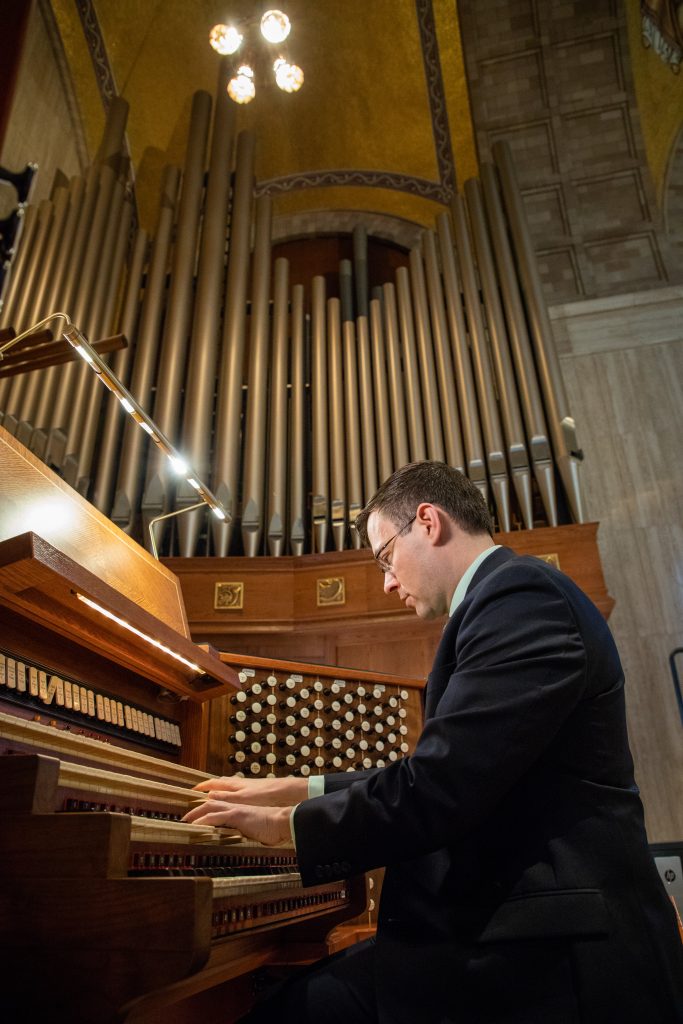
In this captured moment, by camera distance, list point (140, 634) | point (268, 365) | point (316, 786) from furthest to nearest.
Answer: point (268, 365)
point (140, 634)
point (316, 786)

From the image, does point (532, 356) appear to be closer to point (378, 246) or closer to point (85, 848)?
point (378, 246)

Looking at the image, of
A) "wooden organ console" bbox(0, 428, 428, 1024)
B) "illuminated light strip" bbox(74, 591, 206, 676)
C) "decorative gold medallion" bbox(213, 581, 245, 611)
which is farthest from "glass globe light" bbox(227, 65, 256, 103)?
"illuminated light strip" bbox(74, 591, 206, 676)

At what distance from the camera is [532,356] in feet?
20.3

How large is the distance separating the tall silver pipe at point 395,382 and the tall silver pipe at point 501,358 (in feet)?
2.53

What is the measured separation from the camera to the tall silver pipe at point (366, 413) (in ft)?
18.5

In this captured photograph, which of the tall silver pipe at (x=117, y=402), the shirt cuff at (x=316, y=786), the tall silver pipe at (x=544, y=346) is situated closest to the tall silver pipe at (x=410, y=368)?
the tall silver pipe at (x=544, y=346)

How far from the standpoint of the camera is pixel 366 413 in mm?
6078

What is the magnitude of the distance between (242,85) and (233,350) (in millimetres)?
2083

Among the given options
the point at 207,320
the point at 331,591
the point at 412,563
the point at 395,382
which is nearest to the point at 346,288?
the point at 207,320

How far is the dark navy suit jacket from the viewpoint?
4.34 ft

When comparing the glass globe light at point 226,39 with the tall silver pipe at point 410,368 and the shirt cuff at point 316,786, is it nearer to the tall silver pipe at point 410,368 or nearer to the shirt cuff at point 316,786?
the tall silver pipe at point 410,368

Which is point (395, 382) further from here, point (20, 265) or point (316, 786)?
point (316, 786)

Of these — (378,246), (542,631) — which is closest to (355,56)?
(378,246)

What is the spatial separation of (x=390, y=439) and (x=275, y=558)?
1370mm
